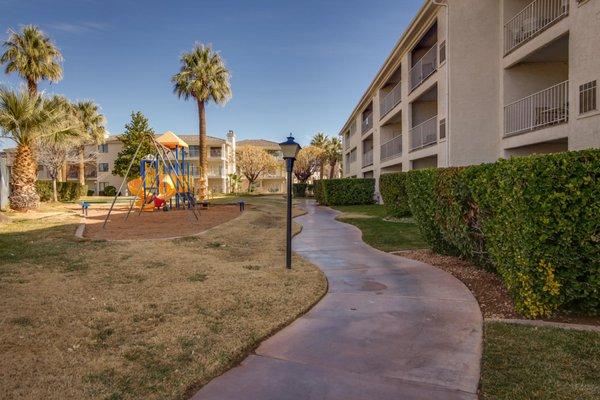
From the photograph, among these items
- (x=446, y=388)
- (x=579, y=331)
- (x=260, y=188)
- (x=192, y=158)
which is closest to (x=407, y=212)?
(x=579, y=331)

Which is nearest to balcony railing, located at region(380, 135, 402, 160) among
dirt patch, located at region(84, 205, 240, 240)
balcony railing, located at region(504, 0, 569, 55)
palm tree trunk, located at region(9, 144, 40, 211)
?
balcony railing, located at region(504, 0, 569, 55)

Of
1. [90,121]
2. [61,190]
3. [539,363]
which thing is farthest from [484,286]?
[90,121]

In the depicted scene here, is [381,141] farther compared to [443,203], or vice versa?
[381,141]

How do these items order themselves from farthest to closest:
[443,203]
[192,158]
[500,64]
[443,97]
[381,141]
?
[192,158]
[381,141]
[443,97]
[500,64]
[443,203]

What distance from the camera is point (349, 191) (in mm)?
29266

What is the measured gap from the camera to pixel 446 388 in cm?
328

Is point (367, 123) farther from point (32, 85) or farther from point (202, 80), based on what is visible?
point (32, 85)

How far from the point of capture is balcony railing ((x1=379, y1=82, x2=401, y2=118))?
26109 millimetres

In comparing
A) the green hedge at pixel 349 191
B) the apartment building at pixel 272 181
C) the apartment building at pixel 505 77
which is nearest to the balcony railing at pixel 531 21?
the apartment building at pixel 505 77

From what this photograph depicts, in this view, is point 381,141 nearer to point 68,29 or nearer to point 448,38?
point 448,38

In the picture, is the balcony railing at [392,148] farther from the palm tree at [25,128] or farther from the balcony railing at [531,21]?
the palm tree at [25,128]

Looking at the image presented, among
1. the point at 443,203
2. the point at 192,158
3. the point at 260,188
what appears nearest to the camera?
the point at 443,203

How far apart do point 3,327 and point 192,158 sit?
202 feet

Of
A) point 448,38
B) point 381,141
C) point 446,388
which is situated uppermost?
point 448,38
